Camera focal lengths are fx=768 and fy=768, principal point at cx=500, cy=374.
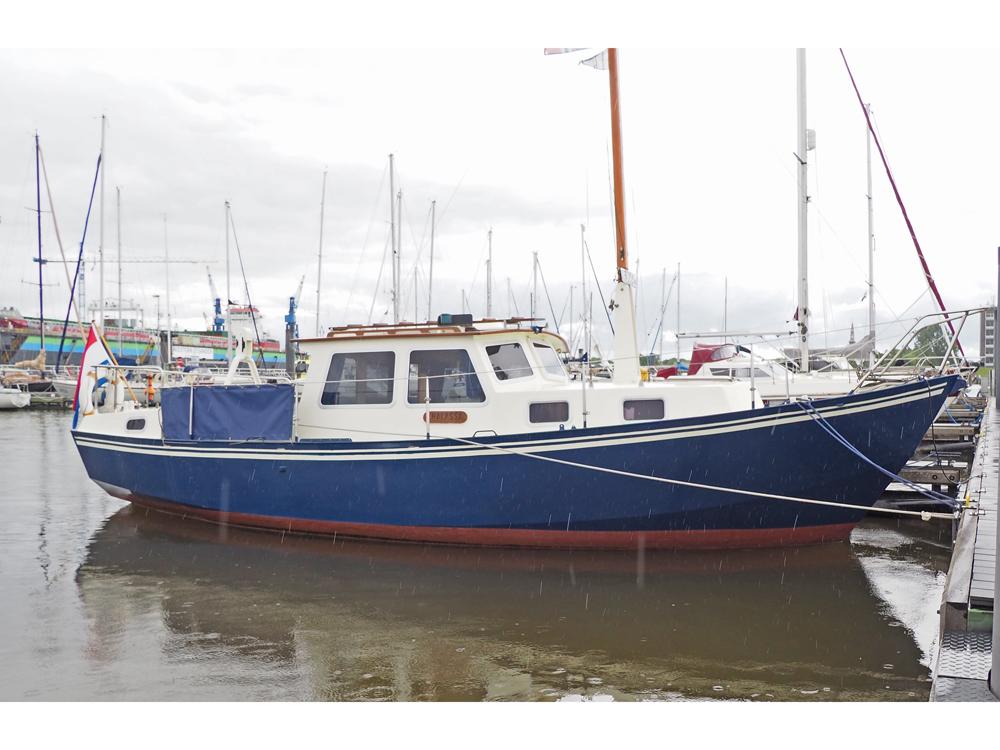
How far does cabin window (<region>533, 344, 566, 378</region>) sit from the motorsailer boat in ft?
0.11

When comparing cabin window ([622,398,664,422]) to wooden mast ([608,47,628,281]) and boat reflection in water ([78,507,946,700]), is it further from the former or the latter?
wooden mast ([608,47,628,281])

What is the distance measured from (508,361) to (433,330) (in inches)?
43.4

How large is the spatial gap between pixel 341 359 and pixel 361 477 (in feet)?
6.08

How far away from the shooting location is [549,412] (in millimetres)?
9914

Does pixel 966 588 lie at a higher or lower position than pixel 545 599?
higher

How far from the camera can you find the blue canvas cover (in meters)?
10.6

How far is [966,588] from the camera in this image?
5512mm

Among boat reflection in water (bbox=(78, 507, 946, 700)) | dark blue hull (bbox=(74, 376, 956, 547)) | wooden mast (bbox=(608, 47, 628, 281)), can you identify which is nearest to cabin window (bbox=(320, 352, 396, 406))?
dark blue hull (bbox=(74, 376, 956, 547))

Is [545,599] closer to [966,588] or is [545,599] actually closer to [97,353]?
[966,588]

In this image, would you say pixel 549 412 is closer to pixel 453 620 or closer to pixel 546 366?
pixel 546 366

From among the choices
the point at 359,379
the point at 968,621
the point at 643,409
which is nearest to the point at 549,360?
the point at 643,409

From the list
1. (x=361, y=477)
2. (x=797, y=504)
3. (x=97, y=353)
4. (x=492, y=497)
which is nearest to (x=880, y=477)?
(x=797, y=504)

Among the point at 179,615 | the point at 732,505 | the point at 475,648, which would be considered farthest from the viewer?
the point at 732,505

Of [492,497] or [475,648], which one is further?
[492,497]
